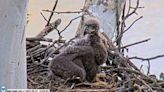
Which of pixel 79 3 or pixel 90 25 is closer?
pixel 90 25

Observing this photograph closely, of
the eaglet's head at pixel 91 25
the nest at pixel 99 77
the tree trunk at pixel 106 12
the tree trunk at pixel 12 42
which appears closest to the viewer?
the tree trunk at pixel 12 42

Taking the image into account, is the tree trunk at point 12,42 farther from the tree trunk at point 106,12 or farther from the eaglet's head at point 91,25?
the tree trunk at point 106,12

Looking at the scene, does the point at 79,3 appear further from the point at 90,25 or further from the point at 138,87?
the point at 138,87

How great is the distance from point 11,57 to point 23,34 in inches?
3.6

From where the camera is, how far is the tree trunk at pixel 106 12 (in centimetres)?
275

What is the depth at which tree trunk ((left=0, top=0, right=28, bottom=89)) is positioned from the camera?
1.40m

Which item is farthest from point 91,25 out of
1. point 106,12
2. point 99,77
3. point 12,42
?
point 12,42

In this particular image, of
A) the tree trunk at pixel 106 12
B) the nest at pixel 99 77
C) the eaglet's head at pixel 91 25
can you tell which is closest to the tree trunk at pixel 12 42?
the nest at pixel 99 77

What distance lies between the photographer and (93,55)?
2254mm

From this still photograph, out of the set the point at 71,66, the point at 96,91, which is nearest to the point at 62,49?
the point at 71,66

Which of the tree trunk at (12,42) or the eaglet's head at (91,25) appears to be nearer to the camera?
the tree trunk at (12,42)

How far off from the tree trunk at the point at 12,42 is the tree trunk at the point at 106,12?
1.30 m

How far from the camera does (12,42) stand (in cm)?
142

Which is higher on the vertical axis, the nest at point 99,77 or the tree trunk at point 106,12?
the tree trunk at point 106,12
